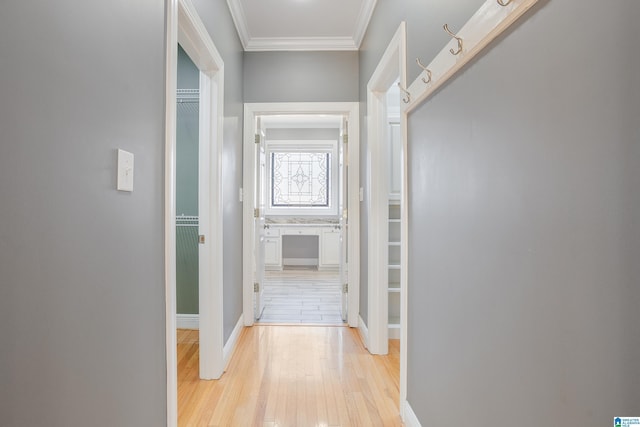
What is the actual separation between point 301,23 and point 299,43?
0.86ft

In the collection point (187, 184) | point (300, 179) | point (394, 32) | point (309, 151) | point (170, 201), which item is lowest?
point (170, 201)

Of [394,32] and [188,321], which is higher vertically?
[394,32]

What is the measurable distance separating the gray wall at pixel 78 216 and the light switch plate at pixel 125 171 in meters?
0.03

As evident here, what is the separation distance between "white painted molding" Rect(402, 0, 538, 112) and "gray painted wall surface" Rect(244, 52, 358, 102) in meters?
1.79

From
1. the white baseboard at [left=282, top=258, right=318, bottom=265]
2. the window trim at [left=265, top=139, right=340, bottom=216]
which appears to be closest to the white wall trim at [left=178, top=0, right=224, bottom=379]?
the window trim at [left=265, top=139, right=340, bottom=216]

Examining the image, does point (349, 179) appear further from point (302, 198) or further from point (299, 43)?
point (302, 198)

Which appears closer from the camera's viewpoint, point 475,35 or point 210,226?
point 475,35

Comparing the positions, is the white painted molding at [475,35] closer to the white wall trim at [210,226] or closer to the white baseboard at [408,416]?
the white wall trim at [210,226]

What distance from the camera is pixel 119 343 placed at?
94 centimetres

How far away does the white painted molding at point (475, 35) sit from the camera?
79 centimetres

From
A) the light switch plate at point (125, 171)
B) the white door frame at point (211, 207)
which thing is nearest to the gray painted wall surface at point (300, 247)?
the white door frame at point (211, 207)

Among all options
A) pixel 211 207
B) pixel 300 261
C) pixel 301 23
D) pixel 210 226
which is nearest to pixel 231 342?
pixel 210 226

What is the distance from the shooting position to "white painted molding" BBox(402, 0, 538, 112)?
79cm

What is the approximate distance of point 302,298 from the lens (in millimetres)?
3980
